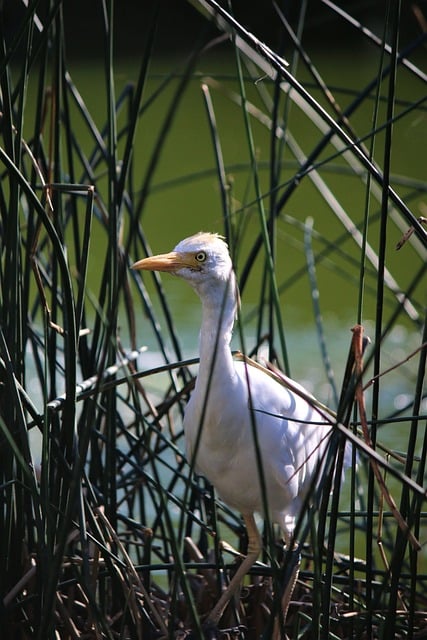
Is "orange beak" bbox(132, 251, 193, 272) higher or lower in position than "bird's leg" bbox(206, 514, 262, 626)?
higher

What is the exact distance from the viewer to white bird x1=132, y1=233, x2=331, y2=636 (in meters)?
1.23

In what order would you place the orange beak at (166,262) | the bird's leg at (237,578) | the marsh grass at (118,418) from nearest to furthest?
the marsh grass at (118,418) → the orange beak at (166,262) → the bird's leg at (237,578)

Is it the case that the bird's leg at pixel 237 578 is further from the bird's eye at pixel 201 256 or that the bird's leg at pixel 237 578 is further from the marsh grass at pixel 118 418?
the bird's eye at pixel 201 256

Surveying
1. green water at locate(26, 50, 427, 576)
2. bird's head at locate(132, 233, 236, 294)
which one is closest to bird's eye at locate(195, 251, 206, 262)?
bird's head at locate(132, 233, 236, 294)

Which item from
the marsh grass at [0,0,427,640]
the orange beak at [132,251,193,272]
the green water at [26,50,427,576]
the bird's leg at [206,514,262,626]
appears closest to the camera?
the marsh grass at [0,0,427,640]

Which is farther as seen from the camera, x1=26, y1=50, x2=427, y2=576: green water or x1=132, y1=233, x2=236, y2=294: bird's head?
x1=26, y1=50, x2=427, y2=576: green water

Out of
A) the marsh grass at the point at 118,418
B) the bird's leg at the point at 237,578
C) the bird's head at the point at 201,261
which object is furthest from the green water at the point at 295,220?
the bird's leg at the point at 237,578

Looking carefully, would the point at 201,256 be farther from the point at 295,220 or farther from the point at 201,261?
the point at 295,220

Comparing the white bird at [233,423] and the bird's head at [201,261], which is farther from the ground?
the bird's head at [201,261]

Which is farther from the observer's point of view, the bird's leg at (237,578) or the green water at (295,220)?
the green water at (295,220)

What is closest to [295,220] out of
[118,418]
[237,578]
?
[118,418]

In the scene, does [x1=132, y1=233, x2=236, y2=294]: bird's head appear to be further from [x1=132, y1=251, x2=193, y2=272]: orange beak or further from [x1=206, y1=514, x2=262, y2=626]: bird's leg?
[x1=206, y1=514, x2=262, y2=626]: bird's leg

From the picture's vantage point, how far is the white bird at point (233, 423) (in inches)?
48.5

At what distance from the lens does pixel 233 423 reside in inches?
52.3
